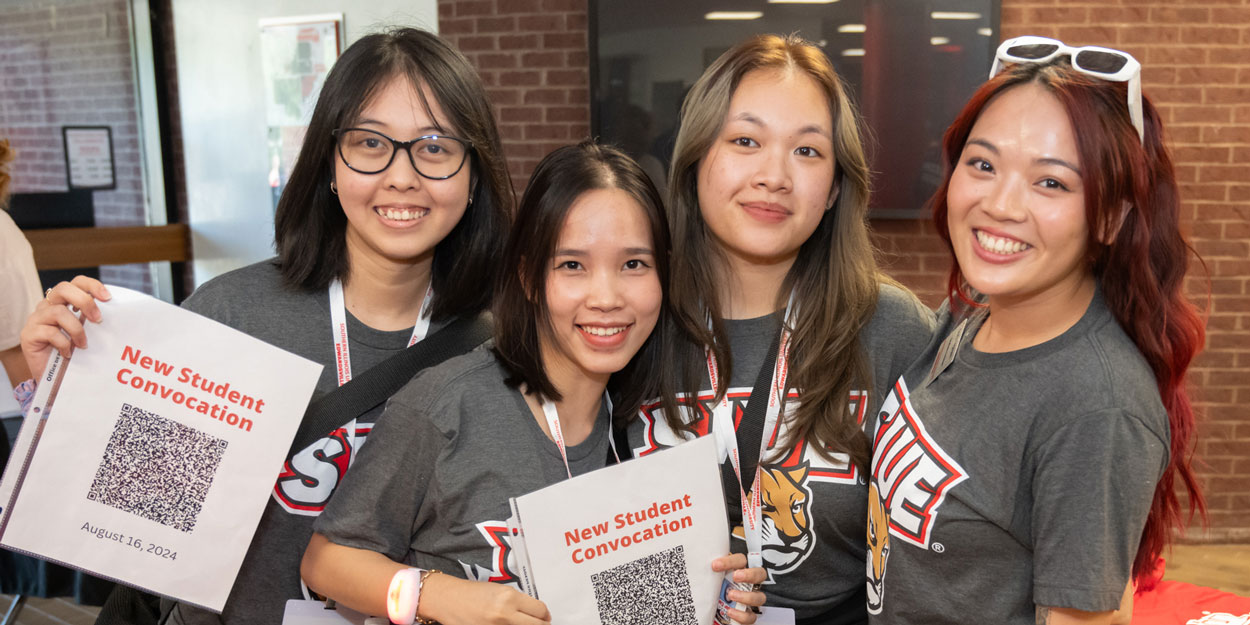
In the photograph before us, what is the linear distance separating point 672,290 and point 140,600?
1249 millimetres

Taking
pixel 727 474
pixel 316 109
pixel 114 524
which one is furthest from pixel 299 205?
pixel 727 474

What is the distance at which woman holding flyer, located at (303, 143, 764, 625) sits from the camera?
1.48 meters

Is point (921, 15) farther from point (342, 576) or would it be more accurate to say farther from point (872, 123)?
point (342, 576)

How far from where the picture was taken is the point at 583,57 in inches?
200

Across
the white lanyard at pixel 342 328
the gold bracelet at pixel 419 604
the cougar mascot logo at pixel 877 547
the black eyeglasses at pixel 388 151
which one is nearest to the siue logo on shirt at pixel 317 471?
the white lanyard at pixel 342 328

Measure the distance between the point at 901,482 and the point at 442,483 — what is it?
2.52 feet

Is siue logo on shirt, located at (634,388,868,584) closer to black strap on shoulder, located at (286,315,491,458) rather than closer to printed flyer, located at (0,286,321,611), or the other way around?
black strap on shoulder, located at (286,315,491,458)

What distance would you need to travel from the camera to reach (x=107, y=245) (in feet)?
20.1

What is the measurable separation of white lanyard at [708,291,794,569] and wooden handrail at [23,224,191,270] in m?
5.47

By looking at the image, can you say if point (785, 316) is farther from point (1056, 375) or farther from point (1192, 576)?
point (1192, 576)

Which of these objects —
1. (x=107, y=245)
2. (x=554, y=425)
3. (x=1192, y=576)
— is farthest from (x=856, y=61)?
(x=107, y=245)

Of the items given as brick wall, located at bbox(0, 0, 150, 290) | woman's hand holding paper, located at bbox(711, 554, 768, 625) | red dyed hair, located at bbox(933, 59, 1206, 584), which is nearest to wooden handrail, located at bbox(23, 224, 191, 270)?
brick wall, located at bbox(0, 0, 150, 290)

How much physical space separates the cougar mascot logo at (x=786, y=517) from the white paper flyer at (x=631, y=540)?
26cm

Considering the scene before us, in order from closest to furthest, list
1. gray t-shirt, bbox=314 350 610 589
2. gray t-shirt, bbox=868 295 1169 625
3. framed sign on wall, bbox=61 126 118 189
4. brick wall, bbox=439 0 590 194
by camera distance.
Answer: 1. gray t-shirt, bbox=868 295 1169 625
2. gray t-shirt, bbox=314 350 610 589
3. brick wall, bbox=439 0 590 194
4. framed sign on wall, bbox=61 126 118 189
